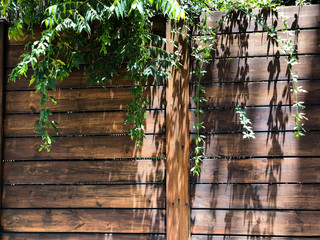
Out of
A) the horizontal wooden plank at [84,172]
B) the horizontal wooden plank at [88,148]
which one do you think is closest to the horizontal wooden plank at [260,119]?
the horizontal wooden plank at [88,148]

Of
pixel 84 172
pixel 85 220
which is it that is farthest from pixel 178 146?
pixel 85 220

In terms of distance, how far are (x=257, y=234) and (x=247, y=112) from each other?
821 mm

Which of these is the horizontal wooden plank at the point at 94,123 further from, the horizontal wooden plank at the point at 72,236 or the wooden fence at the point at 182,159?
the horizontal wooden plank at the point at 72,236

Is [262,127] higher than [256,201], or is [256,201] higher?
[262,127]

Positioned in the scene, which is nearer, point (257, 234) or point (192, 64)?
point (257, 234)

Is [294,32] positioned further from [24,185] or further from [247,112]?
[24,185]

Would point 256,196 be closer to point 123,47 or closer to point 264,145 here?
point 264,145

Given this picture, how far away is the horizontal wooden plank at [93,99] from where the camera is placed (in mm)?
2039

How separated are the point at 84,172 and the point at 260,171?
3.99ft

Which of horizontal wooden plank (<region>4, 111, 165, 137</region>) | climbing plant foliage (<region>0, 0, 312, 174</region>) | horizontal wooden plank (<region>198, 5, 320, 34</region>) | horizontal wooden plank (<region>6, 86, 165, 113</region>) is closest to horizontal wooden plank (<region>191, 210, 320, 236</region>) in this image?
climbing plant foliage (<region>0, 0, 312, 174</region>)

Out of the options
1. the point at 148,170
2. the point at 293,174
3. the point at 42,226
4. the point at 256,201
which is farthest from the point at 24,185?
the point at 293,174

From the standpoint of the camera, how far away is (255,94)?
197cm

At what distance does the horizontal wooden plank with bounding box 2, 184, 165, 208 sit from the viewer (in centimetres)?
199

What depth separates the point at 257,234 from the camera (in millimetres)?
1916
